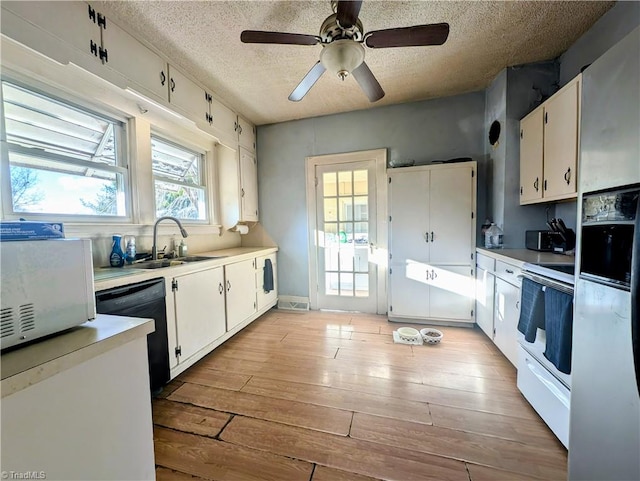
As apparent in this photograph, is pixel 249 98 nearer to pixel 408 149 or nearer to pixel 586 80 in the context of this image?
pixel 408 149

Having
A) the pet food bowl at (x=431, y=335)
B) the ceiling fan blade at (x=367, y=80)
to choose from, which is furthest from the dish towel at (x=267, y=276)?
the ceiling fan blade at (x=367, y=80)

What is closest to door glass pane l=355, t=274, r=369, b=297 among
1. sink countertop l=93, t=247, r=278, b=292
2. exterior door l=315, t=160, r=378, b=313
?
exterior door l=315, t=160, r=378, b=313

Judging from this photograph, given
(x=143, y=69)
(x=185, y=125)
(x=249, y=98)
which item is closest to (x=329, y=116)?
(x=249, y=98)

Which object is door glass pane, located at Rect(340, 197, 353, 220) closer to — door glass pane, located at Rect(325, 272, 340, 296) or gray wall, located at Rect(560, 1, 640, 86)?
door glass pane, located at Rect(325, 272, 340, 296)

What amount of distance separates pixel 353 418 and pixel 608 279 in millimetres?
1412

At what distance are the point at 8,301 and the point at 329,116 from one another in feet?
11.4

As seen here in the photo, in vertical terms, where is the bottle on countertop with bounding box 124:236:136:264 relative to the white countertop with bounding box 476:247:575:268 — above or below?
above

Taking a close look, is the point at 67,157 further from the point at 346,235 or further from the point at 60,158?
the point at 346,235

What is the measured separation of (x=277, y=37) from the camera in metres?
1.61

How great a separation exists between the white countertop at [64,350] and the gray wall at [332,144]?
9.42 ft

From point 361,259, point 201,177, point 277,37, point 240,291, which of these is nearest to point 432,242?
point 361,259

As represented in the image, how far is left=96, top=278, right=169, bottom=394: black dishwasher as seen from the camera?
1.49 metres

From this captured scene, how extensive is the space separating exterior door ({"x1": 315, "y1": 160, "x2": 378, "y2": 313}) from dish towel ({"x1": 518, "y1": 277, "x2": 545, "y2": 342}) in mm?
1806

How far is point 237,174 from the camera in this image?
3.34 m
